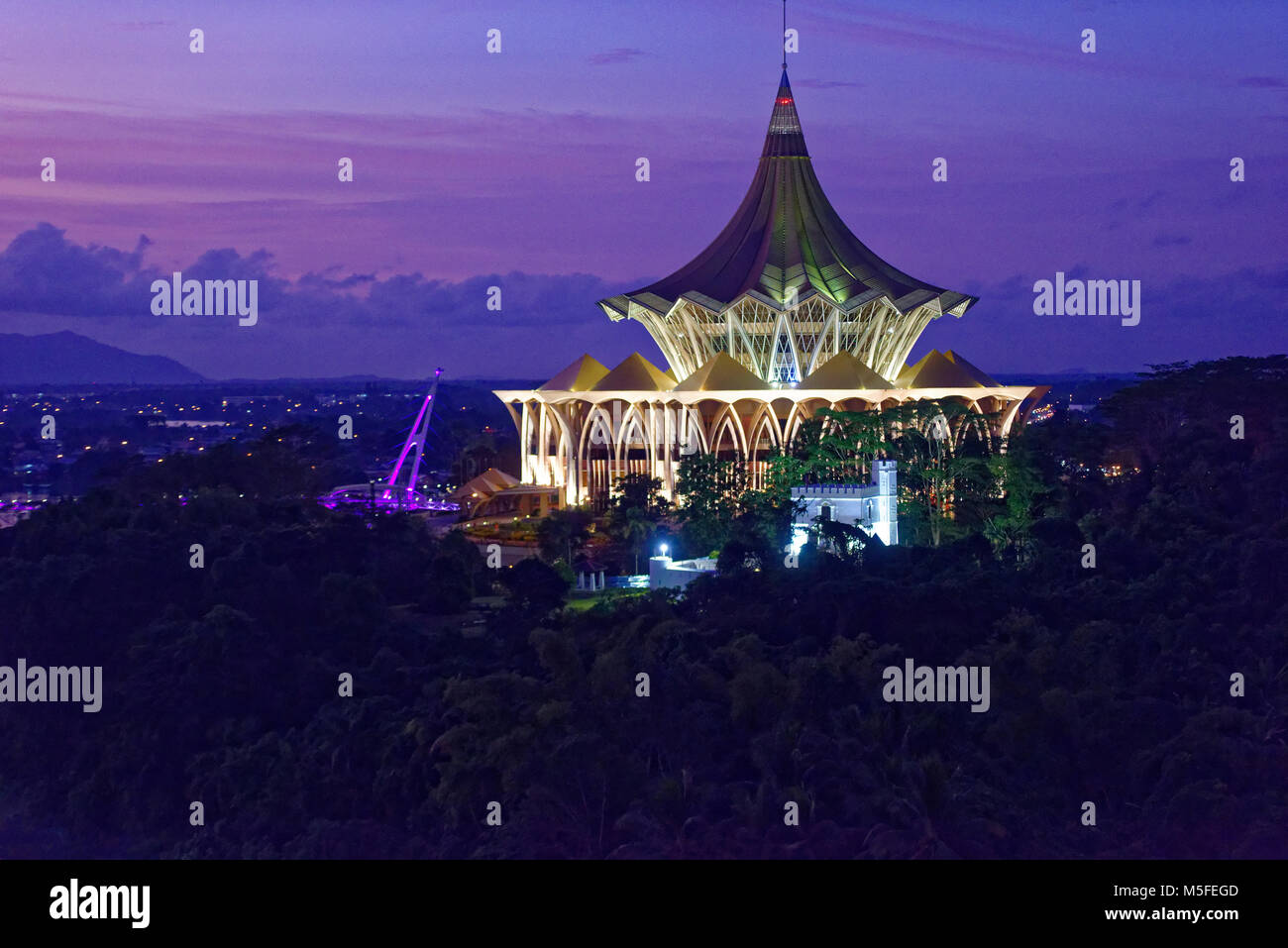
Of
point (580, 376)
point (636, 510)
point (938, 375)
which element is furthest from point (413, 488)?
point (636, 510)

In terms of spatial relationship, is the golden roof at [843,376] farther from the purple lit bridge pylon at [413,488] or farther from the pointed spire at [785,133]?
the purple lit bridge pylon at [413,488]

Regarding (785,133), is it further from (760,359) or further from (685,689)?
A: (685,689)

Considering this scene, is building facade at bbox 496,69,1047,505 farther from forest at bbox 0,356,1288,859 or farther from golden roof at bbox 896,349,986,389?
forest at bbox 0,356,1288,859

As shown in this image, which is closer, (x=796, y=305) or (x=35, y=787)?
(x=35, y=787)

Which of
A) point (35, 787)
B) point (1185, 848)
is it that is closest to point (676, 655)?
point (1185, 848)
